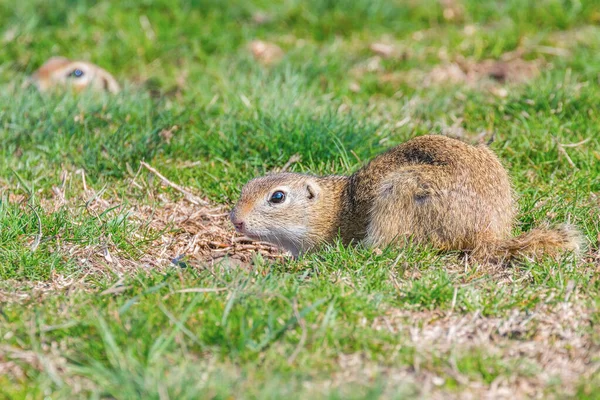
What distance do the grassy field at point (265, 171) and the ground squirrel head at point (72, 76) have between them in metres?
0.25

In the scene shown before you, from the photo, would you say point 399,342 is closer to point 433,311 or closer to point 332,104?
point 433,311

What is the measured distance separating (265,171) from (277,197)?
0.69m

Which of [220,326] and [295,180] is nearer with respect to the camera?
[220,326]

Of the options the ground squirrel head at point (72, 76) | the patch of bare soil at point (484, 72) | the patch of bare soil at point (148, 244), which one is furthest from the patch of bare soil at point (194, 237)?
the patch of bare soil at point (484, 72)

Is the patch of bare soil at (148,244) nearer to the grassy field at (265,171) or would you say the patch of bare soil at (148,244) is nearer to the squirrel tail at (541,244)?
the grassy field at (265,171)

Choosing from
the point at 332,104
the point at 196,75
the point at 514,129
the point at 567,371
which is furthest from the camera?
the point at 196,75

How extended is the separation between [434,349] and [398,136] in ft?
9.26

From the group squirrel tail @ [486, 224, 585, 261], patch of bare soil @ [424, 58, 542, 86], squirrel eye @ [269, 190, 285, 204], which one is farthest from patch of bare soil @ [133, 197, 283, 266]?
patch of bare soil @ [424, 58, 542, 86]

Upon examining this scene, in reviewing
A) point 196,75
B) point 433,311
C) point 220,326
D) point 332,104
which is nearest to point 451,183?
point 433,311

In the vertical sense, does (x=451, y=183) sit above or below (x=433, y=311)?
above

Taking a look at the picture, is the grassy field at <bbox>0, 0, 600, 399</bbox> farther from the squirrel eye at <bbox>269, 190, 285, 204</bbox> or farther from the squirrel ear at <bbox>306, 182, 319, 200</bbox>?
the squirrel ear at <bbox>306, 182, 319, 200</bbox>

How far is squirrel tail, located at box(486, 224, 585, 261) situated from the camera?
478 centimetres

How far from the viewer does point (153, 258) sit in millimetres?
5238

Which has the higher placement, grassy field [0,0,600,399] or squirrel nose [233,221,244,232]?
grassy field [0,0,600,399]
